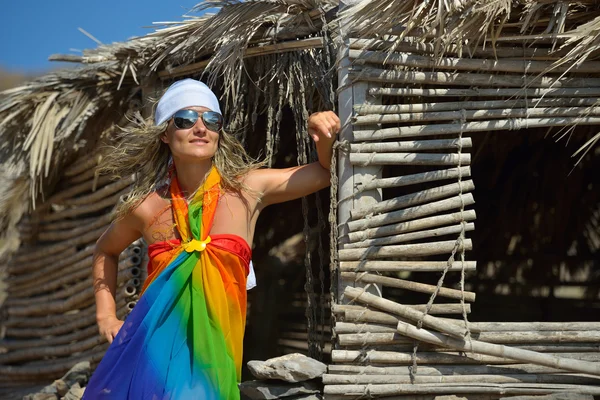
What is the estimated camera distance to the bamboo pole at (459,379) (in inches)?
145

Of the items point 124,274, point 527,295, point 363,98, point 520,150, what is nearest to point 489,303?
point 527,295

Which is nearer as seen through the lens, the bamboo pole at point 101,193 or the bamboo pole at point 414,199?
the bamboo pole at point 414,199

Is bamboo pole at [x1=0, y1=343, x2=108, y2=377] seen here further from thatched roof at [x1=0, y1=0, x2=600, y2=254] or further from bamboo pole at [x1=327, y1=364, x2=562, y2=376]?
bamboo pole at [x1=327, y1=364, x2=562, y2=376]

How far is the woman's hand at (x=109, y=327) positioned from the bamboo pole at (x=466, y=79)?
5.23 ft

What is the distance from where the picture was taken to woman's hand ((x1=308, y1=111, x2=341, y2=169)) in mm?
3664

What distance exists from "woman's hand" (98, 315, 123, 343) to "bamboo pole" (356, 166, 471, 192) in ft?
4.24

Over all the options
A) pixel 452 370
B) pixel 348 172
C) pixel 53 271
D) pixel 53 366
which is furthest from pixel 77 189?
pixel 452 370

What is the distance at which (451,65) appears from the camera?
3.82 m

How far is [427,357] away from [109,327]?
146 cm

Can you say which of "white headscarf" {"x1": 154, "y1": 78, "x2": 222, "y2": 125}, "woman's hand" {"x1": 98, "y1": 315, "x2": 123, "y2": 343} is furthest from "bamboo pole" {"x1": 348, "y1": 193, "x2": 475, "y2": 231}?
"woman's hand" {"x1": 98, "y1": 315, "x2": 123, "y2": 343}

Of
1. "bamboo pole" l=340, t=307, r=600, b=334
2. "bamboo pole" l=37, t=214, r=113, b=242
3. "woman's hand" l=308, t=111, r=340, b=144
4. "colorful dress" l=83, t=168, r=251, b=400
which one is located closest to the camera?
"colorful dress" l=83, t=168, r=251, b=400

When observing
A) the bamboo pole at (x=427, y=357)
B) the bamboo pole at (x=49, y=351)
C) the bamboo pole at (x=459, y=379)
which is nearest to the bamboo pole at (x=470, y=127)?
the bamboo pole at (x=427, y=357)

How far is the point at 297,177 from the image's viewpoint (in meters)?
3.66

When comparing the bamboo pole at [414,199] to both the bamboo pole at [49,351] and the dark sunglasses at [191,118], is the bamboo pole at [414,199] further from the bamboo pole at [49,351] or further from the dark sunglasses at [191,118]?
the bamboo pole at [49,351]
